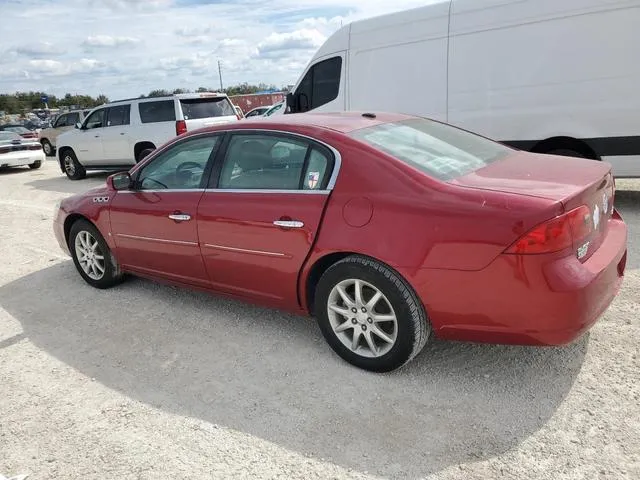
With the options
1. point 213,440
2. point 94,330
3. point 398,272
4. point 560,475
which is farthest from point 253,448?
point 94,330

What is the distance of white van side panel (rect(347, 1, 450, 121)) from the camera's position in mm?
7035

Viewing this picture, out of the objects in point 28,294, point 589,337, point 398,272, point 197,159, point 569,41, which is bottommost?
point 28,294

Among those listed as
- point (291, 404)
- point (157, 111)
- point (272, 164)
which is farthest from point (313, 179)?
point (157, 111)

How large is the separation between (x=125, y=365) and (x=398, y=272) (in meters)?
1.90

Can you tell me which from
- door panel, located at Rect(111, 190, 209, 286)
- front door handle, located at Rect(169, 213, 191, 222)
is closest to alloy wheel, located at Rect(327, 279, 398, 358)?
door panel, located at Rect(111, 190, 209, 286)

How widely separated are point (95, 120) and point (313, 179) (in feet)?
36.9

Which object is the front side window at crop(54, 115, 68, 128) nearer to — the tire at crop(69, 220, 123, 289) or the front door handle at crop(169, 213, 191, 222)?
the tire at crop(69, 220, 123, 289)

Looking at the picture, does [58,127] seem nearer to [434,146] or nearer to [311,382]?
[434,146]

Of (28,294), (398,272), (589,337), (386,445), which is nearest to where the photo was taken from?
(386,445)

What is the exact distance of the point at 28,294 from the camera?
16.5ft

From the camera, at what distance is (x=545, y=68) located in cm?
630

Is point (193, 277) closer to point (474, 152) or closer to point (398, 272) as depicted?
point (398, 272)

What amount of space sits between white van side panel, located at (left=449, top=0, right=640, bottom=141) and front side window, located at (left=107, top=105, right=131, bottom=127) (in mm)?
7870

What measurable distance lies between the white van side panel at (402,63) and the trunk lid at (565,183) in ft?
13.3
